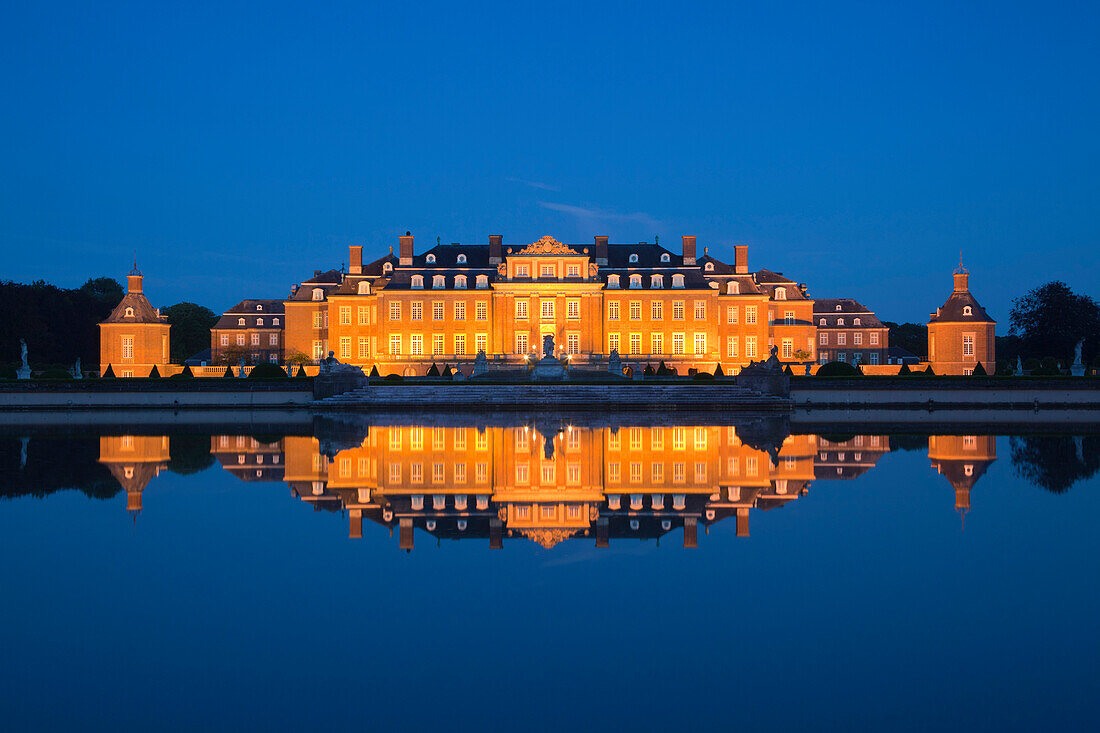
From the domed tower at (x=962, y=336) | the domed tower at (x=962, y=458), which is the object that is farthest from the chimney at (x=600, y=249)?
the domed tower at (x=962, y=458)

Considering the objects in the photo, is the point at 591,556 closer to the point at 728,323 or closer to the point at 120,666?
the point at 120,666

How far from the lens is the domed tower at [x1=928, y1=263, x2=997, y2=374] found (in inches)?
2188

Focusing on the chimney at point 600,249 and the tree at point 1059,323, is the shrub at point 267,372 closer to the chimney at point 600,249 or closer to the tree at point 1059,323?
the chimney at point 600,249

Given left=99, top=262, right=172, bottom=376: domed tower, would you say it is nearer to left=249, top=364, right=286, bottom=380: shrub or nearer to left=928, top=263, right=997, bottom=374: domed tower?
left=249, top=364, right=286, bottom=380: shrub

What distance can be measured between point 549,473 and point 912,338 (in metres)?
92.2

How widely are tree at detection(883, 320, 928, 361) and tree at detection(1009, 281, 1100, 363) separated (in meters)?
31.2

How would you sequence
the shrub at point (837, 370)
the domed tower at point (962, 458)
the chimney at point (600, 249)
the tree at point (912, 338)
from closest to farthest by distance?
the domed tower at point (962, 458), the shrub at point (837, 370), the chimney at point (600, 249), the tree at point (912, 338)

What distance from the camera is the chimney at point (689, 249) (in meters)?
61.5

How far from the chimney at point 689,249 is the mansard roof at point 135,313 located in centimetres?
3485

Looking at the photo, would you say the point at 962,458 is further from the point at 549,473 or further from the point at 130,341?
the point at 130,341

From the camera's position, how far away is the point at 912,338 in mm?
96812

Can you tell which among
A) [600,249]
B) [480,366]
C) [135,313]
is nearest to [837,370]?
[480,366]

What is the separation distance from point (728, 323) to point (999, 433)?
39444 mm

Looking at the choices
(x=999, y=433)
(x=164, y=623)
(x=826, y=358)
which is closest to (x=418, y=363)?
(x=826, y=358)
